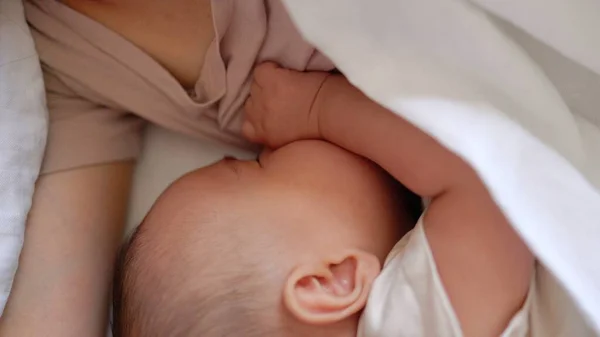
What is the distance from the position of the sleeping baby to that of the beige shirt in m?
0.08

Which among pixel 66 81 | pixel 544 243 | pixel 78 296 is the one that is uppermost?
pixel 544 243

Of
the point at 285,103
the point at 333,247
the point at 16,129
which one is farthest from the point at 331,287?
the point at 16,129

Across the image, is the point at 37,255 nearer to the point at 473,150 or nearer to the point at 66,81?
the point at 66,81

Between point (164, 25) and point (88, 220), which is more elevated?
point (164, 25)

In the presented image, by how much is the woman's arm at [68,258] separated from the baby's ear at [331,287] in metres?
0.22

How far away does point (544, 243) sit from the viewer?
0.60 m

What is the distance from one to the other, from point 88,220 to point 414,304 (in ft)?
1.16

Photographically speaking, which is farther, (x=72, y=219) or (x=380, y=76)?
(x=72, y=219)

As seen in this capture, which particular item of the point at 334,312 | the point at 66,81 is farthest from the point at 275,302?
the point at 66,81

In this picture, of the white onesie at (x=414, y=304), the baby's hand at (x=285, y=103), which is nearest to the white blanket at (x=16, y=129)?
the baby's hand at (x=285, y=103)

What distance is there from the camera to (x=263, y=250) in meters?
0.70

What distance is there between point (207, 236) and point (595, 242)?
33 cm

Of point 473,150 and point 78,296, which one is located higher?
point 473,150

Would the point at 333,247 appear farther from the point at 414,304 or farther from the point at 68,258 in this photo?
the point at 68,258
